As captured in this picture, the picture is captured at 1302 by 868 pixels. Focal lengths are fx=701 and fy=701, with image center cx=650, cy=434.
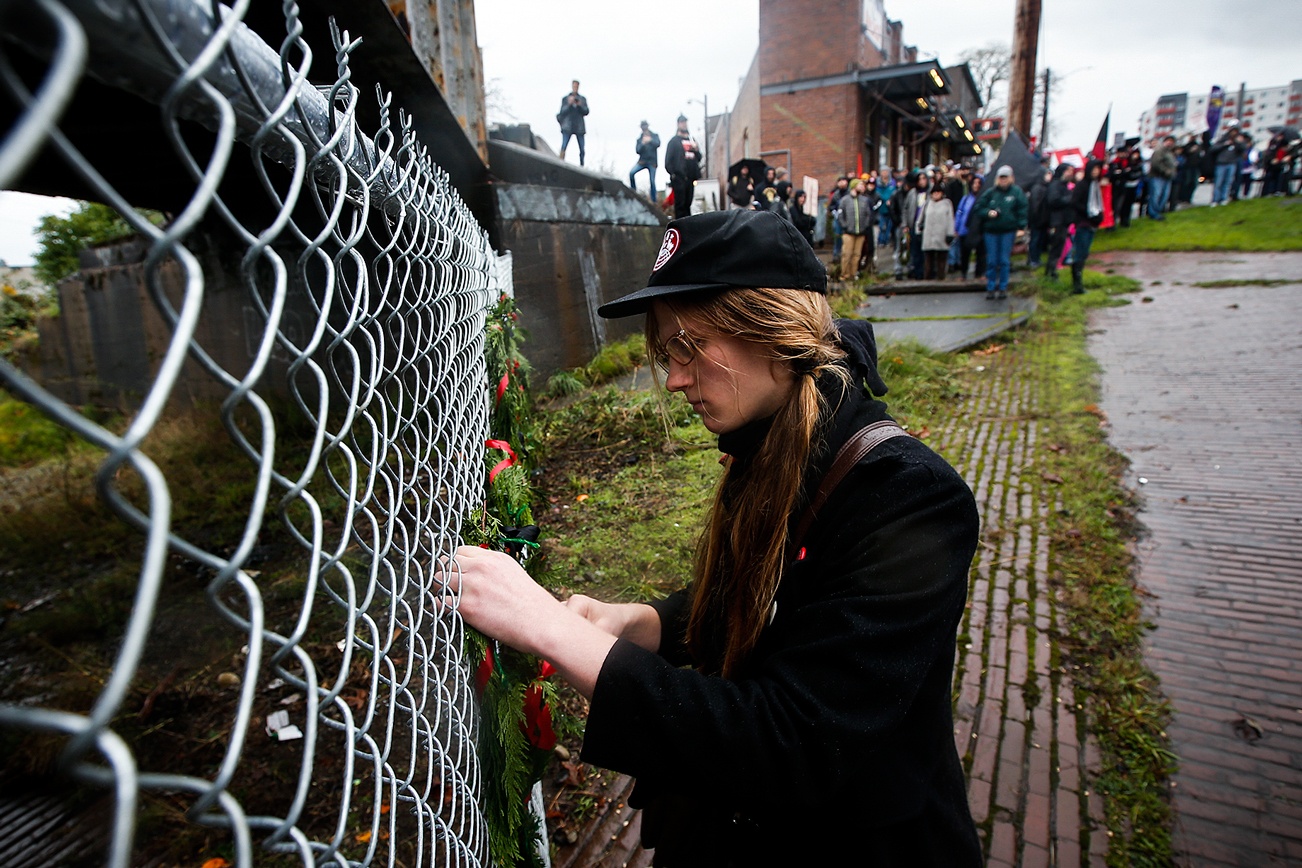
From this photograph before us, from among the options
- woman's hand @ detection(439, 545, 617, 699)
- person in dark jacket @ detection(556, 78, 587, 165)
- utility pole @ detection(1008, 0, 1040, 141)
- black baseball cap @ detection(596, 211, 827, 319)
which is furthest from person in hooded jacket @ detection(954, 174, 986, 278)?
woman's hand @ detection(439, 545, 617, 699)

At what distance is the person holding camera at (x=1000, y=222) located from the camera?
12445 millimetres

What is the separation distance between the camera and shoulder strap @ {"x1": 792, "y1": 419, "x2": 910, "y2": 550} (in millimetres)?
1504

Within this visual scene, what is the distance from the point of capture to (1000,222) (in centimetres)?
1254

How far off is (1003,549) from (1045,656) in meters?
1.23

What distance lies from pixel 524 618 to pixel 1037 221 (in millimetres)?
16264

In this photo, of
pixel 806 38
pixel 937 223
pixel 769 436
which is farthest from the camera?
pixel 806 38

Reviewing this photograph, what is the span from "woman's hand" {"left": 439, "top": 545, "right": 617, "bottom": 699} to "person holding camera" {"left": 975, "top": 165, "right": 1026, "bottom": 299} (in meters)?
13.4

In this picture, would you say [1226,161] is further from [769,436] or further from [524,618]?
[524,618]

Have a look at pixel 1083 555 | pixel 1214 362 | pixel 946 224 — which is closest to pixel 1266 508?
pixel 1083 555

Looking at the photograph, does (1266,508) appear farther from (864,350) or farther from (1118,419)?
(864,350)

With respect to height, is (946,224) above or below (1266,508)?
above

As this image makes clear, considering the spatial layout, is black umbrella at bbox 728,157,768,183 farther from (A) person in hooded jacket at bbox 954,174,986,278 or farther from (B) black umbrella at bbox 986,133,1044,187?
(B) black umbrella at bbox 986,133,1044,187

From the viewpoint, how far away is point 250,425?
9805mm

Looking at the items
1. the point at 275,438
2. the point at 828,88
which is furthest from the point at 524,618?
the point at 828,88
